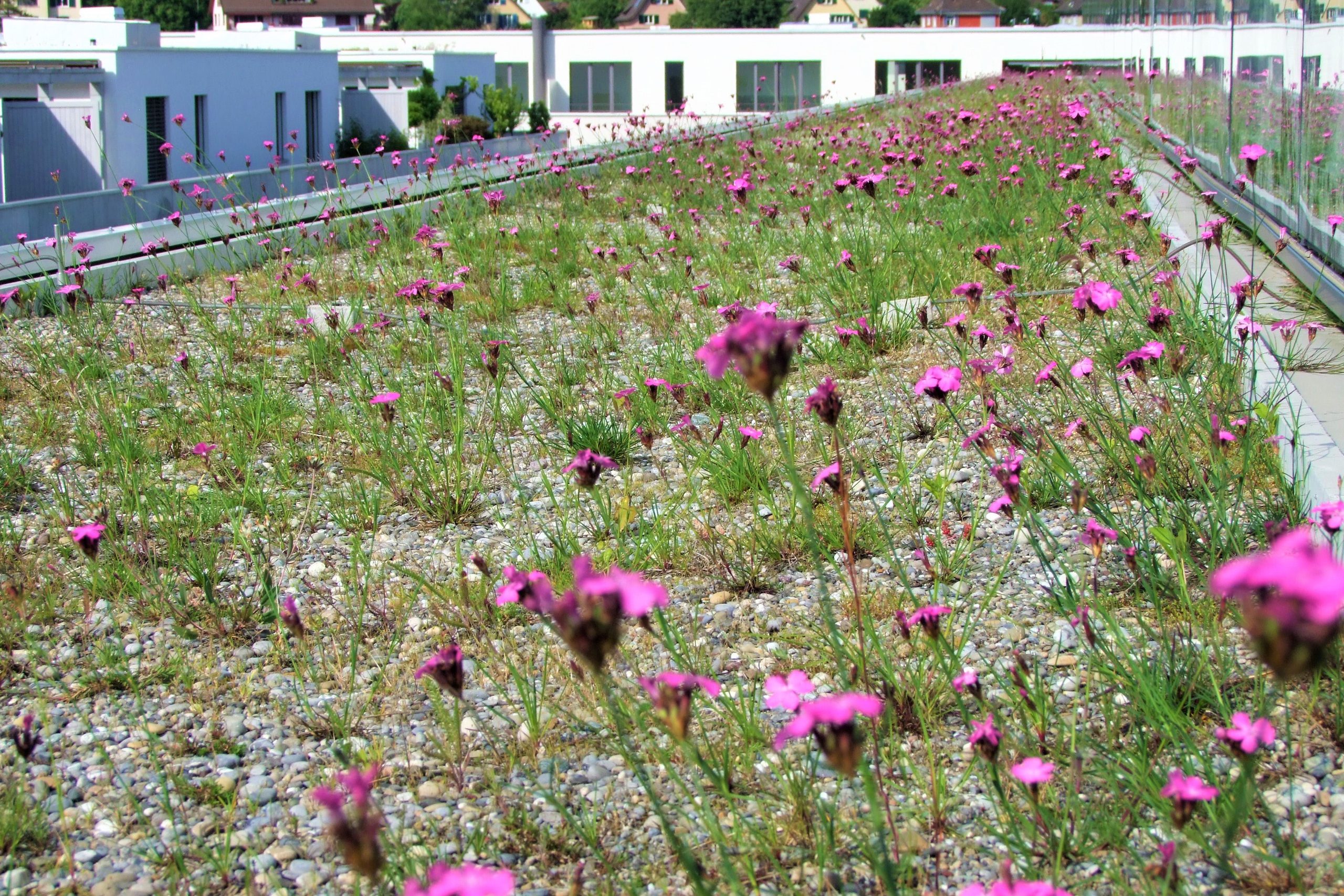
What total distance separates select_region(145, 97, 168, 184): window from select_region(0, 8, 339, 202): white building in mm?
30

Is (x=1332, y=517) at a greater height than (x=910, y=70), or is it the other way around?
(x=910, y=70)

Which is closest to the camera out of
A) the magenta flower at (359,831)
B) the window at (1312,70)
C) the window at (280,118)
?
the magenta flower at (359,831)

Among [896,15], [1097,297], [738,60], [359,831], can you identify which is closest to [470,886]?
[359,831]

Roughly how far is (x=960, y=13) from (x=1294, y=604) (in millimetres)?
103822

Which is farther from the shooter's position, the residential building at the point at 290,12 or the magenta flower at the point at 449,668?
the residential building at the point at 290,12

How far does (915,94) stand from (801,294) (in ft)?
58.3

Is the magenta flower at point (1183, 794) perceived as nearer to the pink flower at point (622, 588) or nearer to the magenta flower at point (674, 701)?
the magenta flower at point (674, 701)

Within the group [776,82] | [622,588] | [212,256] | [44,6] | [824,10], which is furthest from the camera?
[824,10]

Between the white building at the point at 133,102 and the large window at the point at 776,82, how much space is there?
1854 cm

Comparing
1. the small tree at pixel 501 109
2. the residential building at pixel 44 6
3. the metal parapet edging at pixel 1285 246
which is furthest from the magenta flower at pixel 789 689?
the residential building at pixel 44 6

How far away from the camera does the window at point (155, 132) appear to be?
22406mm

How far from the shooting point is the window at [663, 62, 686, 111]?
145ft

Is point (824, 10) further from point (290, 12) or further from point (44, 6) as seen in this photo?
point (44, 6)

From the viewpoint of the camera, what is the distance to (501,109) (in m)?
35.2
